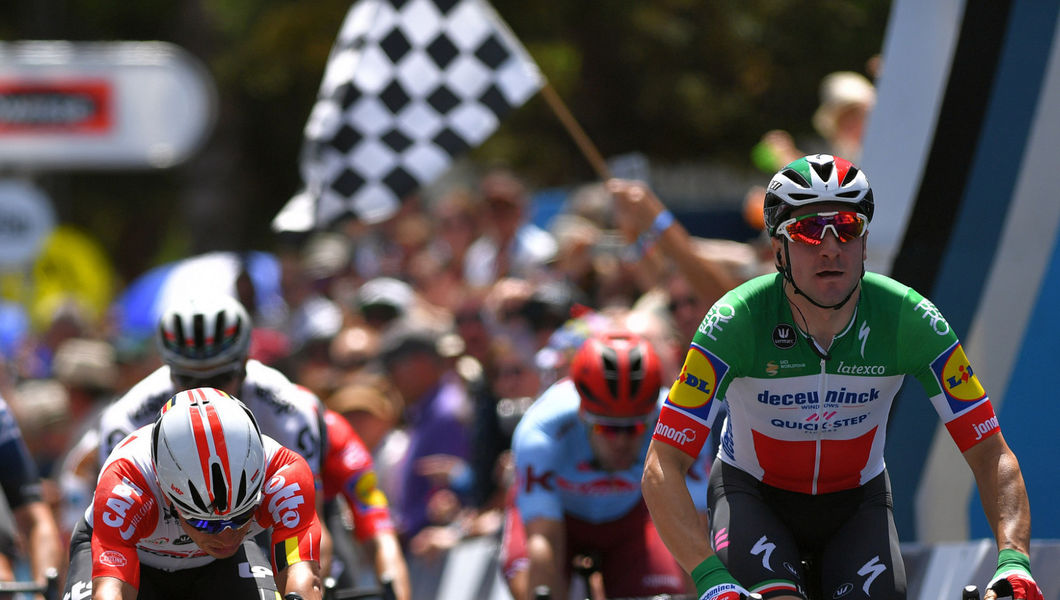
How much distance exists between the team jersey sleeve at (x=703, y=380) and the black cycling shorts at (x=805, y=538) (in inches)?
13.8

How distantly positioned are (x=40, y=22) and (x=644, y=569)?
1882cm

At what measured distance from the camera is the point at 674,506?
16.9 feet

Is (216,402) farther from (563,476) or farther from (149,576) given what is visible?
(563,476)

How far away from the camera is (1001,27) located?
776 cm

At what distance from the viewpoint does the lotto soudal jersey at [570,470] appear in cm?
755

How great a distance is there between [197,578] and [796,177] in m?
2.81

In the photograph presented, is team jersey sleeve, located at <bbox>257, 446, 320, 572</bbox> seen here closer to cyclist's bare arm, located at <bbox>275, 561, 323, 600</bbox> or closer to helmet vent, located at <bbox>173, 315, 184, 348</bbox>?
cyclist's bare arm, located at <bbox>275, 561, 323, 600</bbox>

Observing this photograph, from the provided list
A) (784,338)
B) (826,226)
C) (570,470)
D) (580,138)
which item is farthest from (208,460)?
(580,138)

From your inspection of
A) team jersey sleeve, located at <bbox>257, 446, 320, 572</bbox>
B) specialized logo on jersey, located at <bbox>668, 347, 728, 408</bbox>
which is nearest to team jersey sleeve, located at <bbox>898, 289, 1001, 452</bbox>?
specialized logo on jersey, located at <bbox>668, 347, 728, 408</bbox>

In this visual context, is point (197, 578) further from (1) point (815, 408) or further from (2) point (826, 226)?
(2) point (826, 226)

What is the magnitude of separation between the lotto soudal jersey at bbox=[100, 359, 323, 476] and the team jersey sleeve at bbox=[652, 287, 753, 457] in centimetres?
228

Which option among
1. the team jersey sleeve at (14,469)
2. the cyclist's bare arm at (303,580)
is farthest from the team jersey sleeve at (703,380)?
the team jersey sleeve at (14,469)

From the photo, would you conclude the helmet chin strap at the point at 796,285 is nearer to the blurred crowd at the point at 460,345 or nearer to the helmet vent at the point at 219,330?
the blurred crowd at the point at 460,345

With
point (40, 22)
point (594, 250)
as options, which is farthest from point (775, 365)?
point (40, 22)
